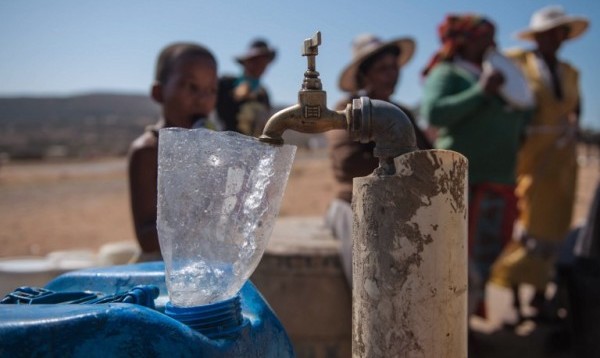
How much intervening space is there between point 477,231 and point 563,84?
1.36 m

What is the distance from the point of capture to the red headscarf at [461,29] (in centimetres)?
358

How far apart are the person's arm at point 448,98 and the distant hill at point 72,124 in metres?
17.9

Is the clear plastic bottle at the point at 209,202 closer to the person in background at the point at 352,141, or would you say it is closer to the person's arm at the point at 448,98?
the person in background at the point at 352,141

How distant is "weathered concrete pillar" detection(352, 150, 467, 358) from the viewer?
1084 millimetres

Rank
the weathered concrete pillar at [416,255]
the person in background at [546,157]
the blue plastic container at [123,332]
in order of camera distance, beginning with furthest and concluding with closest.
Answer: the person in background at [546,157], the weathered concrete pillar at [416,255], the blue plastic container at [123,332]

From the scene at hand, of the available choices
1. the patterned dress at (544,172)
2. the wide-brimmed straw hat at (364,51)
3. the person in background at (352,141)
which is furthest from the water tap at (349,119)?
the patterned dress at (544,172)

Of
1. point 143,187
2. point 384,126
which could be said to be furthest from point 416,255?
point 143,187

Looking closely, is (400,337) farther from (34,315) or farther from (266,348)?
(34,315)

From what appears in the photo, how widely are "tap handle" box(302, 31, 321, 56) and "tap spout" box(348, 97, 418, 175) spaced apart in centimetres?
14

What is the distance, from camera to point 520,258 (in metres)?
3.99

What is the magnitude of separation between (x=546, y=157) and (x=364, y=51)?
1939 mm

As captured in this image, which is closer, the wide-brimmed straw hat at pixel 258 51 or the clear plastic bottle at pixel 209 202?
the clear plastic bottle at pixel 209 202

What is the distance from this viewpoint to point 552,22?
3910mm

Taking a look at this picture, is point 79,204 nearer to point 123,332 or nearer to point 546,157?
point 546,157
